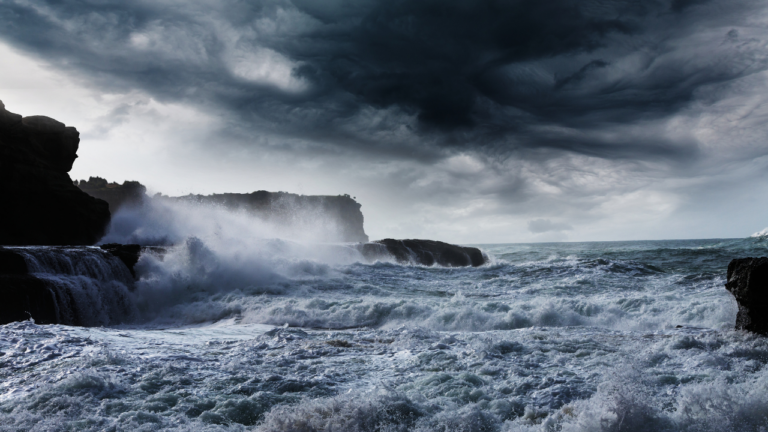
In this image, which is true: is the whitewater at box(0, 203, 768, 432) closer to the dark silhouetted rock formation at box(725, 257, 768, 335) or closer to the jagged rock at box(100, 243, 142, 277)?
the dark silhouetted rock formation at box(725, 257, 768, 335)

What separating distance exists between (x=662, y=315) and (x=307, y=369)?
30.4 feet

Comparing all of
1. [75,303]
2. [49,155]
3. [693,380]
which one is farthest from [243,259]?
[49,155]

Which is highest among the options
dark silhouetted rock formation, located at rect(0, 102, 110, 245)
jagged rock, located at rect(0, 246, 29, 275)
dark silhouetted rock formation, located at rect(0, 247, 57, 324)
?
dark silhouetted rock formation, located at rect(0, 102, 110, 245)

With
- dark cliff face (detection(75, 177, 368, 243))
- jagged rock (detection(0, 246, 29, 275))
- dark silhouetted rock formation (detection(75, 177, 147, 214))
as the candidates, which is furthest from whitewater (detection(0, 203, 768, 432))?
dark cliff face (detection(75, 177, 368, 243))

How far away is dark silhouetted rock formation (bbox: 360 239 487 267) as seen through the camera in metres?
29.8

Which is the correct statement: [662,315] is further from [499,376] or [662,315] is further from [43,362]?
[43,362]

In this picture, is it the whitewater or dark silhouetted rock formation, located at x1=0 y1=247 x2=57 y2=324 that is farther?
dark silhouetted rock formation, located at x1=0 y1=247 x2=57 y2=324

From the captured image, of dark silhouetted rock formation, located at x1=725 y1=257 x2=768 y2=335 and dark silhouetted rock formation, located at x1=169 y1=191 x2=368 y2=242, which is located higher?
dark silhouetted rock formation, located at x1=169 y1=191 x2=368 y2=242

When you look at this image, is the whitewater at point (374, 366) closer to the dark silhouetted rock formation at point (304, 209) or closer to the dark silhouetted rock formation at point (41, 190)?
the dark silhouetted rock formation at point (41, 190)

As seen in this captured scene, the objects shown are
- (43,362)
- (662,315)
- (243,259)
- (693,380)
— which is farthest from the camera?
(243,259)

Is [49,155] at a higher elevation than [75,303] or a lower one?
higher

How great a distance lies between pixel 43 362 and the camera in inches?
206

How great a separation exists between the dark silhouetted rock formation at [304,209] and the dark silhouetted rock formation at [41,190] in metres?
25.9

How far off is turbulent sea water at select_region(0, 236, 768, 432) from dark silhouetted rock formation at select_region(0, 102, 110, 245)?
16.4 m
